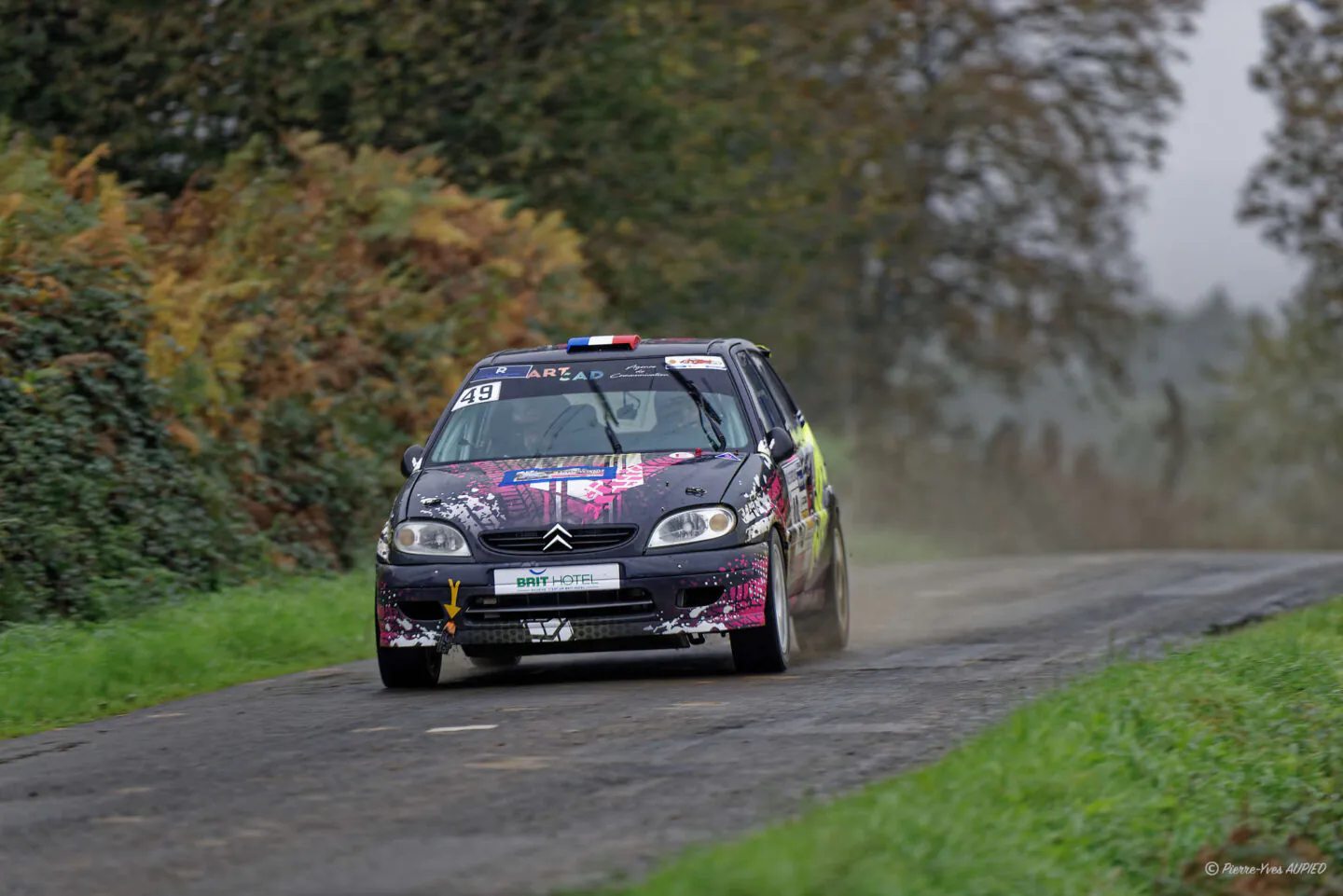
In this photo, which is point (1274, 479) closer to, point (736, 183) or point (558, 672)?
point (736, 183)

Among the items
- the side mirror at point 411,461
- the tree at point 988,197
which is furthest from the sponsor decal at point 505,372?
the tree at point 988,197

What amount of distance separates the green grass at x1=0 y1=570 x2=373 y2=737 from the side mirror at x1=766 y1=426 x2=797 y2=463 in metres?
3.43

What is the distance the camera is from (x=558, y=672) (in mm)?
12789

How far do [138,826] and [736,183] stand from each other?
24.7 metres

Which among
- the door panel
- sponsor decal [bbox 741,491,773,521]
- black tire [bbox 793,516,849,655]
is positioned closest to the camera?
sponsor decal [bbox 741,491,773,521]

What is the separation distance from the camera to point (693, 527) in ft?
37.6

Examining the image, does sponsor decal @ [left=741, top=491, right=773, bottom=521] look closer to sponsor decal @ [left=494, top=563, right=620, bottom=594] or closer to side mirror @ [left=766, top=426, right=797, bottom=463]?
side mirror @ [left=766, top=426, right=797, bottom=463]

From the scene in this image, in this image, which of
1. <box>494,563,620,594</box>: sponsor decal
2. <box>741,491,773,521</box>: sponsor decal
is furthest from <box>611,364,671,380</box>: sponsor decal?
<box>494,563,620,594</box>: sponsor decal

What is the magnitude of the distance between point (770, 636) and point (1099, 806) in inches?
159

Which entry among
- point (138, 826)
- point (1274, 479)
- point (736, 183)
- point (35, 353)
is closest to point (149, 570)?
point (35, 353)

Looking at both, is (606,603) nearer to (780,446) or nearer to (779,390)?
(780,446)

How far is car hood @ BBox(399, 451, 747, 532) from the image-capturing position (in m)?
11.5

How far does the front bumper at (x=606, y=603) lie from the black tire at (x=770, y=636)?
16 cm

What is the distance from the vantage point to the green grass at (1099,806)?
249 inches
